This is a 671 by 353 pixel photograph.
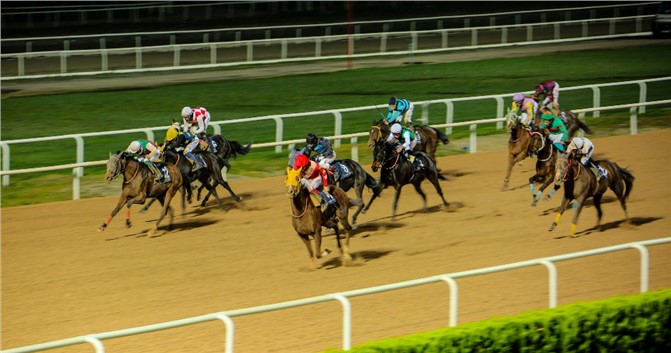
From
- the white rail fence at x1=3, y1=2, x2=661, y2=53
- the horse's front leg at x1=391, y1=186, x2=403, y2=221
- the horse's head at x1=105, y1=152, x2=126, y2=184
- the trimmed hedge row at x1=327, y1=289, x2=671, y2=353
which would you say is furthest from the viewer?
the white rail fence at x1=3, y1=2, x2=661, y2=53

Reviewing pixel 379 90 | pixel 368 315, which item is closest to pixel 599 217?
pixel 368 315

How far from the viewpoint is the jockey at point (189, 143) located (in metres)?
14.1

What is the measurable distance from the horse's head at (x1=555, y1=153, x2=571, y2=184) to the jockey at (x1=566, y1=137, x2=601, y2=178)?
0.10m

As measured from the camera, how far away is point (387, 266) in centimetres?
1178

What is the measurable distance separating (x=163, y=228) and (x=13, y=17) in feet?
59.7

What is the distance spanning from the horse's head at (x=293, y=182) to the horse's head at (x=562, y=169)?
9.85ft

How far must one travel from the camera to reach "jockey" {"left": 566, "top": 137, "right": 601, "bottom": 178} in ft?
41.1

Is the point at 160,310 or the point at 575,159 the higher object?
the point at 575,159

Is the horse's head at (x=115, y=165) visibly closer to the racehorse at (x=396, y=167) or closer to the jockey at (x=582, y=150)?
the racehorse at (x=396, y=167)

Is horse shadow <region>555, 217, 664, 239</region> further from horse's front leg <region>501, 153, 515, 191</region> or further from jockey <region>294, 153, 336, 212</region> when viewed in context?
jockey <region>294, 153, 336, 212</region>

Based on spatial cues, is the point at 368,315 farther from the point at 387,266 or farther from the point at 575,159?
the point at 575,159

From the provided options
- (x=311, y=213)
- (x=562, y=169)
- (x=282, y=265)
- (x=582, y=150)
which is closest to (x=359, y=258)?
(x=282, y=265)

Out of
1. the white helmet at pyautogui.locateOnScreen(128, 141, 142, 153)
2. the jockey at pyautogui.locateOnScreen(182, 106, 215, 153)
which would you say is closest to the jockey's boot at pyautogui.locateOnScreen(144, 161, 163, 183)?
the white helmet at pyautogui.locateOnScreen(128, 141, 142, 153)

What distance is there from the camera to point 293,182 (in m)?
10.9
